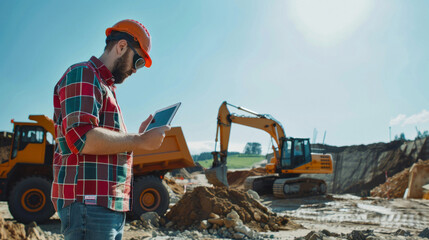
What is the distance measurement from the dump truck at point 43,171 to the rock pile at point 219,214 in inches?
26.2

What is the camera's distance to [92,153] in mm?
1333

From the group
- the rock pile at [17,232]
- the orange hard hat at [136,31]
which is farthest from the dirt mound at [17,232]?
the orange hard hat at [136,31]

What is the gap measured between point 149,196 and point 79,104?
6.36 meters

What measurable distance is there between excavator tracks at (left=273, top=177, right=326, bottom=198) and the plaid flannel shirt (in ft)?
42.5

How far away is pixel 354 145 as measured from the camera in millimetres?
28750

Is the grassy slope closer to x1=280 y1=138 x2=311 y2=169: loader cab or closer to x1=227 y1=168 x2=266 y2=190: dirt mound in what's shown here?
x1=227 y1=168 x2=266 y2=190: dirt mound

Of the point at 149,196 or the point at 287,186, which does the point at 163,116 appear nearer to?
the point at 149,196

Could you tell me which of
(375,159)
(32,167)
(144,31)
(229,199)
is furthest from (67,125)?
(375,159)

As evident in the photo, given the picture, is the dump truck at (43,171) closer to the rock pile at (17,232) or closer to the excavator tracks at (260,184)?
the rock pile at (17,232)

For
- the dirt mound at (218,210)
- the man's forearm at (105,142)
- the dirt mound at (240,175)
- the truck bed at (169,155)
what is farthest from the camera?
the dirt mound at (240,175)

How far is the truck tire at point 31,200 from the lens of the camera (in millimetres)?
7020

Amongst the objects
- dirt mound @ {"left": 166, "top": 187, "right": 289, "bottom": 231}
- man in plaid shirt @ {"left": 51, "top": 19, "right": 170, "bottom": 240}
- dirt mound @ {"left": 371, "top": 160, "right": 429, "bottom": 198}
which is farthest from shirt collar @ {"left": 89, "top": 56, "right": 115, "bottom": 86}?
dirt mound @ {"left": 371, "top": 160, "right": 429, "bottom": 198}

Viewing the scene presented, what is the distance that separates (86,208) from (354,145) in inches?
1200

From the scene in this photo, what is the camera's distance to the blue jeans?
131cm
